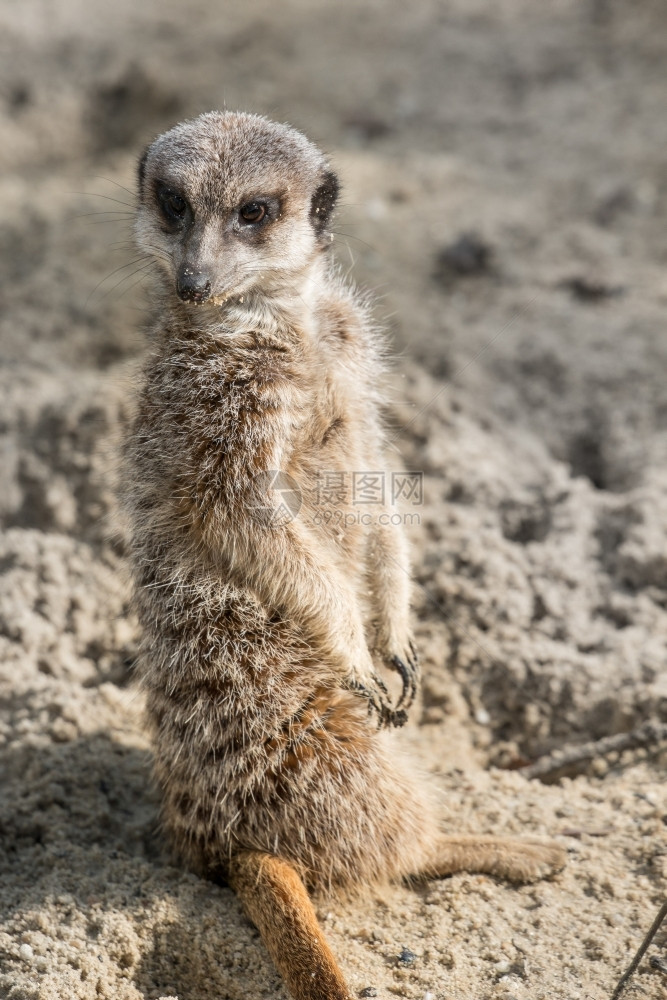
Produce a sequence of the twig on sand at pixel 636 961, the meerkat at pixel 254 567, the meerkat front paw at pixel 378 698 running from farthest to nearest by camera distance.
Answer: the meerkat front paw at pixel 378 698, the meerkat at pixel 254 567, the twig on sand at pixel 636 961

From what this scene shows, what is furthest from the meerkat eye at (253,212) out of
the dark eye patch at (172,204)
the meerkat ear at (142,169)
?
the meerkat ear at (142,169)

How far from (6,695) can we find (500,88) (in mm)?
4636

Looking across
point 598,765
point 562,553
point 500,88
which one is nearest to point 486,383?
point 562,553

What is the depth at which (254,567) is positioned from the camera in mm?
2416

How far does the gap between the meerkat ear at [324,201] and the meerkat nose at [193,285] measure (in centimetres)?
46

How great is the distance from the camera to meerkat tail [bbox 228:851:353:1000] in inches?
81.0

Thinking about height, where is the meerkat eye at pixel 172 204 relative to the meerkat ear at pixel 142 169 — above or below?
below

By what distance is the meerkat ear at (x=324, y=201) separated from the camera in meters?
2.62

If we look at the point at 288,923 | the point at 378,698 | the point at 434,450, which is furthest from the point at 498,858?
the point at 434,450

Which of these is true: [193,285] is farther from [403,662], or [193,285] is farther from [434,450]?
[434,450]

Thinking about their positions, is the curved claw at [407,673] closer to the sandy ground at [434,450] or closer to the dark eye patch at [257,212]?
the sandy ground at [434,450]

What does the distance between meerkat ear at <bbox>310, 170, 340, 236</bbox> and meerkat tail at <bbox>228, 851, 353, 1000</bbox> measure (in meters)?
1.62

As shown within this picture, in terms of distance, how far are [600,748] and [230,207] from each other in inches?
72.3

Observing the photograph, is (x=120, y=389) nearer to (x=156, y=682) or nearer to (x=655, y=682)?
(x=156, y=682)
